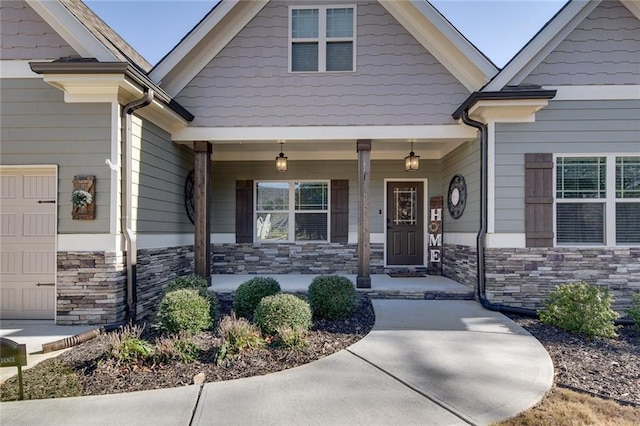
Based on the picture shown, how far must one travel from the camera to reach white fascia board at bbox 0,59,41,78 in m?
5.14

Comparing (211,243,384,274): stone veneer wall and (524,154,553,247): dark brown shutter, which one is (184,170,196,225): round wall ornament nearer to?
(211,243,384,274): stone veneer wall

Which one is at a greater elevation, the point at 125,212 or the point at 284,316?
the point at 125,212

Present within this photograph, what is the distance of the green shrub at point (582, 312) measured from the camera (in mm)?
4520

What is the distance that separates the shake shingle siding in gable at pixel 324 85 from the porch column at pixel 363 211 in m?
0.54

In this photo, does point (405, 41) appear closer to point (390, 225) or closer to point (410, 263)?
point (390, 225)

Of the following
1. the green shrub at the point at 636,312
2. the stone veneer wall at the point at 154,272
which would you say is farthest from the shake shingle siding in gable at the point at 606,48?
the stone veneer wall at the point at 154,272

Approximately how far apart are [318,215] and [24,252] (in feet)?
18.0

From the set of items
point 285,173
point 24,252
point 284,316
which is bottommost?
point 284,316

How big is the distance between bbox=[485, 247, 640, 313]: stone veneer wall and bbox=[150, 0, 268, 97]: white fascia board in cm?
616

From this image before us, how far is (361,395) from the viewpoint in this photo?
9.86 feet

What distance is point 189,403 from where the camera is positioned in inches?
114

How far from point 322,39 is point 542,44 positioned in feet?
12.4

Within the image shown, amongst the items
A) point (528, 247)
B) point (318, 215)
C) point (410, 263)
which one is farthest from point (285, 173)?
point (528, 247)

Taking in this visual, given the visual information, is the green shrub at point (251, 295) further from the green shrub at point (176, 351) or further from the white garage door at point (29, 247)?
the white garage door at point (29, 247)
